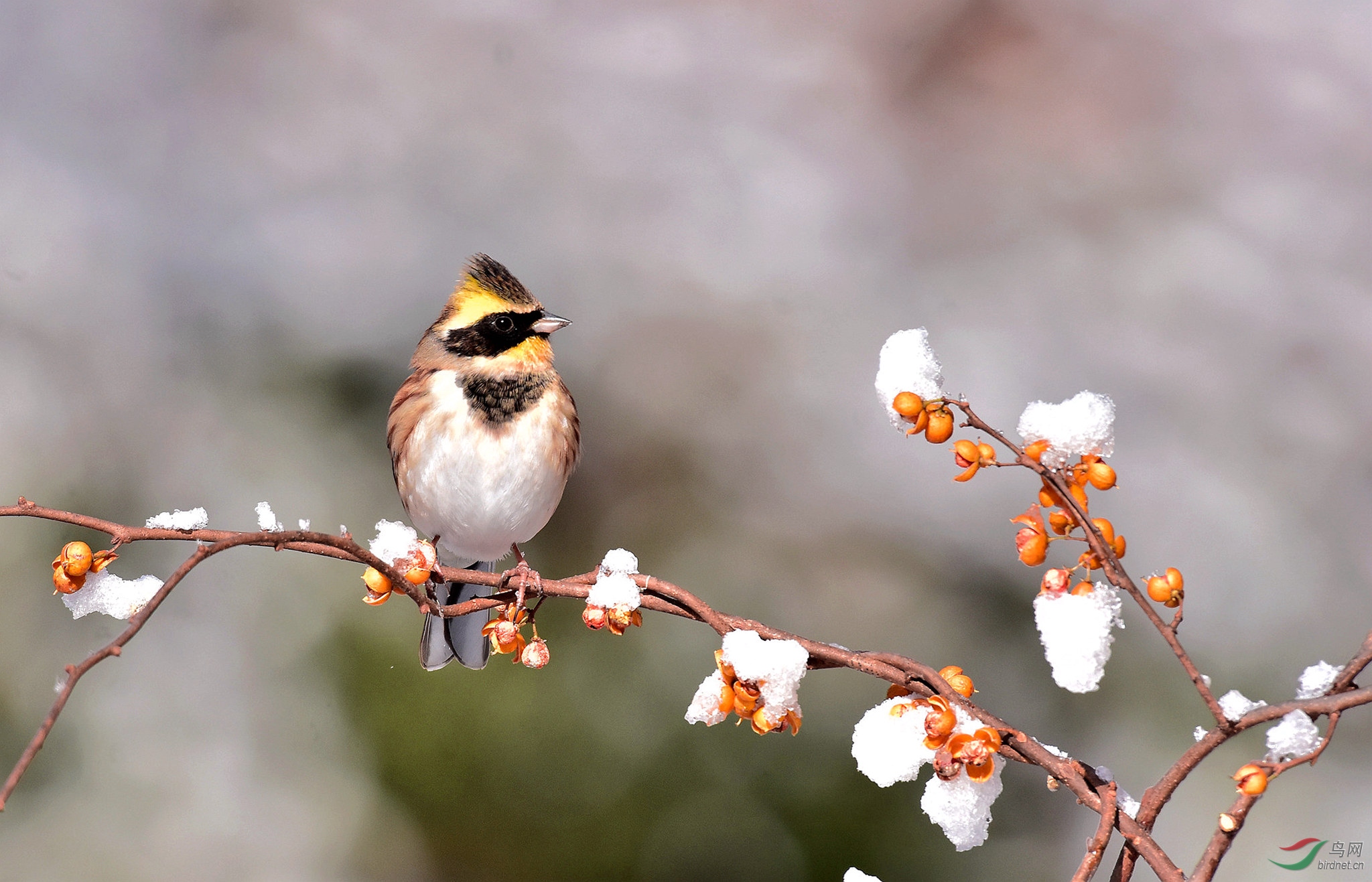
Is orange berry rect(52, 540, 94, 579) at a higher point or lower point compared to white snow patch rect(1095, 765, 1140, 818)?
lower

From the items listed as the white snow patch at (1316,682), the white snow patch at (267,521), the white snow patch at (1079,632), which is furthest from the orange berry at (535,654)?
the white snow patch at (1316,682)

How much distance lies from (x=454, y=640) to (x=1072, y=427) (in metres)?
0.63

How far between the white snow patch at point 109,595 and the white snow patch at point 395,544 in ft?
0.35

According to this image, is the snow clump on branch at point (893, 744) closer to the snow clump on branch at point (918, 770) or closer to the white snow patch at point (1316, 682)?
the snow clump on branch at point (918, 770)

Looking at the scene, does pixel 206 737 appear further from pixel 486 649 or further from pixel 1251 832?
pixel 1251 832

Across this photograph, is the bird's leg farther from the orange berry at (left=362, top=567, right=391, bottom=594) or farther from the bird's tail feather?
the bird's tail feather

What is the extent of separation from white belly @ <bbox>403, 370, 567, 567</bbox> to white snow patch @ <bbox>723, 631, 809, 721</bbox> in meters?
0.48

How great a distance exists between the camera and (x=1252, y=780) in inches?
15.4

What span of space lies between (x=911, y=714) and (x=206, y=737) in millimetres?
1366

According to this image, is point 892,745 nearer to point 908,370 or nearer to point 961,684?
point 961,684

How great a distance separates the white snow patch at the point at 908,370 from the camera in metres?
0.45

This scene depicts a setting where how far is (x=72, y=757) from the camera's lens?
146 cm

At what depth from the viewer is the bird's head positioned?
0.87m

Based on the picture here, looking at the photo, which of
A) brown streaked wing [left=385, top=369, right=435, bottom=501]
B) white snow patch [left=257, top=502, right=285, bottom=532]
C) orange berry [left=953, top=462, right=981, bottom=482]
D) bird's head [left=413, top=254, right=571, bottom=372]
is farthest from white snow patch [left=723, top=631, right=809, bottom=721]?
brown streaked wing [left=385, top=369, right=435, bottom=501]
